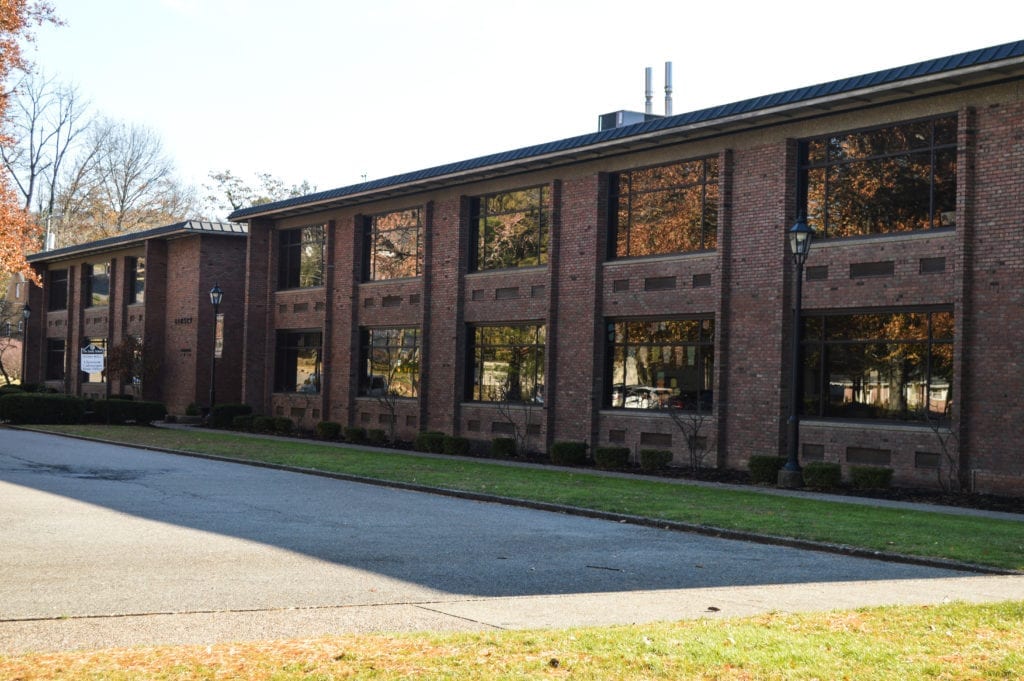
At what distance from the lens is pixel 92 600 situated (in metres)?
9.05

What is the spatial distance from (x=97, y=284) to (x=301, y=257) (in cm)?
1830

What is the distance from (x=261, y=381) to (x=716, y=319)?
21.3 meters

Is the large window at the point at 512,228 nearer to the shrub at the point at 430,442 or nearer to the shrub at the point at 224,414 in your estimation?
the shrub at the point at 430,442

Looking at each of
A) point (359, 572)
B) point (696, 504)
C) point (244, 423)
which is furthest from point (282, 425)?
point (359, 572)

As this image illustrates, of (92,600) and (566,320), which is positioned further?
(566,320)

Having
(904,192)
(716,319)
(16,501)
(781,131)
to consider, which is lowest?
(16,501)

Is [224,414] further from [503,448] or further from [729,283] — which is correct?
[729,283]

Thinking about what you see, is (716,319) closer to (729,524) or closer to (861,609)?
(729,524)

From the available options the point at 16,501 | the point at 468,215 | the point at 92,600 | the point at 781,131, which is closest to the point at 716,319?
the point at 781,131

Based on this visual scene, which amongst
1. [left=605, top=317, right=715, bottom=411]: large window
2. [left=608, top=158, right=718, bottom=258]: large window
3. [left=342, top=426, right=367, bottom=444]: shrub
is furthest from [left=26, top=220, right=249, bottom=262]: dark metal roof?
[left=605, top=317, right=715, bottom=411]: large window

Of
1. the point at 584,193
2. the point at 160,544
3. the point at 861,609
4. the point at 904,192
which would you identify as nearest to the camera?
the point at 861,609

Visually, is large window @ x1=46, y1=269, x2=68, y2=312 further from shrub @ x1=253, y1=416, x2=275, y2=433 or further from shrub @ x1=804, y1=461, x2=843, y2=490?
shrub @ x1=804, y1=461, x2=843, y2=490

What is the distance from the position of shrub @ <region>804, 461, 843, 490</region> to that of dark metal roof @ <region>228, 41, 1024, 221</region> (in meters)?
6.76

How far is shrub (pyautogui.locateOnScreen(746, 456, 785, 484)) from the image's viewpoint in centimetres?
2245
